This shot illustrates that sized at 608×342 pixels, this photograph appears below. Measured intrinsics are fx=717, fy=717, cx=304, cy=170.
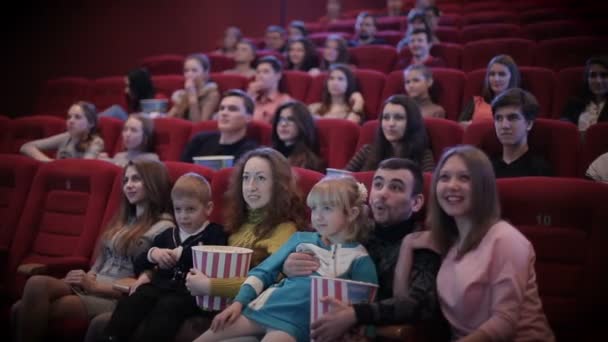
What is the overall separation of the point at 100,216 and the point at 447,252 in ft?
2.88

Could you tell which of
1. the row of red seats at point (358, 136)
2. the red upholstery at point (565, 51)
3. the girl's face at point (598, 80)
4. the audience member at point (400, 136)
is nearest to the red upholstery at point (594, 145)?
the row of red seats at point (358, 136)

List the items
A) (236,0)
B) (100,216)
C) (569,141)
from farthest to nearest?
1. (236,0)
2. (100,216)
3. (569,141)

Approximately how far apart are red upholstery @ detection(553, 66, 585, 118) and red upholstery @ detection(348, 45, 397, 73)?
35.5 inches

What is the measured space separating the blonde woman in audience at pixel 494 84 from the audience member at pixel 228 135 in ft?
2.16

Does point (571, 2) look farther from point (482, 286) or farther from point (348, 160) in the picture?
point (482, 286)

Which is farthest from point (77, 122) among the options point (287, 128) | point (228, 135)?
point (287, 128)

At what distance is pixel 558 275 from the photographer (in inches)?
46.6

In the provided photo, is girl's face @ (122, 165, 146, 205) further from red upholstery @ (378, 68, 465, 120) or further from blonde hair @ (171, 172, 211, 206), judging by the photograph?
red upholstery @ (378, 68, 465, 120)

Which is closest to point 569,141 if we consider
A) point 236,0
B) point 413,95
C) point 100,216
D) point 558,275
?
point 558,275

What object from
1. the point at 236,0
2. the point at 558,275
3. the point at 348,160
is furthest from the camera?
the point at 236,0

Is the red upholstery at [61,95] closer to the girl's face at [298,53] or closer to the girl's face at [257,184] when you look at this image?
the girl's face at [298,53]

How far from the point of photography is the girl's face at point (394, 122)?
174cm

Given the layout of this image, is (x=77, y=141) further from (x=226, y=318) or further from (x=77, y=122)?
(x=226, y=318)

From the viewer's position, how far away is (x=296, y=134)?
193 centimetres
